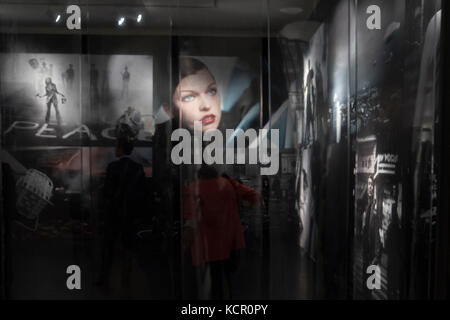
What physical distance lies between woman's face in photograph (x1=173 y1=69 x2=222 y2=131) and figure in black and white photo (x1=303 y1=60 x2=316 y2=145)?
1.54ft

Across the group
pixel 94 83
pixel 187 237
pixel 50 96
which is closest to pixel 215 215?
pixel 187 237

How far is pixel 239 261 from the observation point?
2.24m

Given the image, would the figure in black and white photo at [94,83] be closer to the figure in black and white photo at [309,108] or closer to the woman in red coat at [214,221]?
the woman in red coat at [214,221]

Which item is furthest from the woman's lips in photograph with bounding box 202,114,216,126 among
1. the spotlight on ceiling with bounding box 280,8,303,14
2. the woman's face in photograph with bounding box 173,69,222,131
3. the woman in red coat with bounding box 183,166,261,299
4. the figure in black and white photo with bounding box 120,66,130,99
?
the spotlight on ceiling with bounding box 280,8,303,14

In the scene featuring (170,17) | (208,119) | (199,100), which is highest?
(170,17)

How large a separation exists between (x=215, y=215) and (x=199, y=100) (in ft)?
2.06

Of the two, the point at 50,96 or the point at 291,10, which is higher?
the point at 291,10

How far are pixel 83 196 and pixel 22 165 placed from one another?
0.36 m

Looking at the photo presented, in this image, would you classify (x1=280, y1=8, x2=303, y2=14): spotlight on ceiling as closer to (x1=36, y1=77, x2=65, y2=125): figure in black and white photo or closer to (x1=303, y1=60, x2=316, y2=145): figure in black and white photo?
(x1=303, y1=60, x2=316, y2=145): figure in black and white photo

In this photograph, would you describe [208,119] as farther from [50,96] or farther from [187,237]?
[50,96]

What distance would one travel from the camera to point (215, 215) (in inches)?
87.8

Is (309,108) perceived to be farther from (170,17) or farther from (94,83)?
(94,83)

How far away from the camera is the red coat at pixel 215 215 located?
221 centimetres
